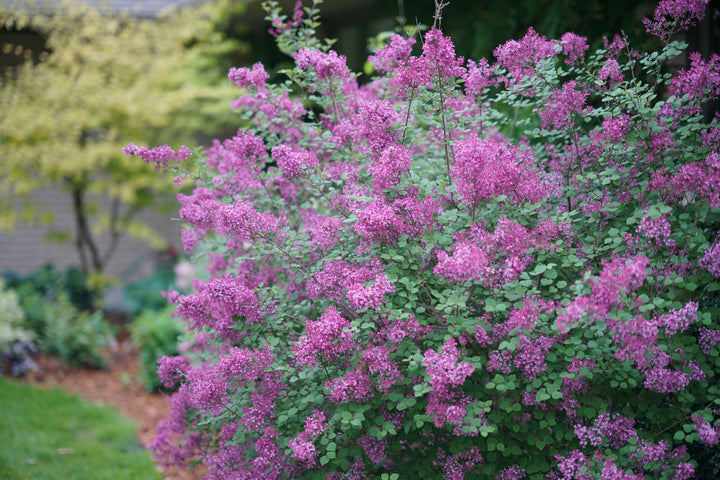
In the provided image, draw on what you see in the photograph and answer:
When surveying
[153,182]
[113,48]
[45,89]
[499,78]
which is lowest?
[499,78]

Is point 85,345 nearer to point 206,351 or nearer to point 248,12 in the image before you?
point 206,351

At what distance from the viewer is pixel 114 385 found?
6211 millimetres

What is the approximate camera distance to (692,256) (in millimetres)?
2277

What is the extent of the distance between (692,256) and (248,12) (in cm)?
750

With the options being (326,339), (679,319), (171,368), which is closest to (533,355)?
(679,319)

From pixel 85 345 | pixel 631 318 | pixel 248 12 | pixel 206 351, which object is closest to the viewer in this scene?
pixel 631 318

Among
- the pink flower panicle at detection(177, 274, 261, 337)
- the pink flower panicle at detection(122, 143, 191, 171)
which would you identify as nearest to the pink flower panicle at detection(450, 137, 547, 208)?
the pink flower panicle at detection(177, 274, 261, 337)

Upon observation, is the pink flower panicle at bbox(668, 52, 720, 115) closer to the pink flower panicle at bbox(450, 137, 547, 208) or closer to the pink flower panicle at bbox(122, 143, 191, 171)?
the pink flower panicle at bbox(450, 137, 547, 208)

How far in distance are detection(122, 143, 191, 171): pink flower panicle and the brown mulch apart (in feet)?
9.12

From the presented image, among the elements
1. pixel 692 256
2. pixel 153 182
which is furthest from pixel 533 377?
pixel 153 182

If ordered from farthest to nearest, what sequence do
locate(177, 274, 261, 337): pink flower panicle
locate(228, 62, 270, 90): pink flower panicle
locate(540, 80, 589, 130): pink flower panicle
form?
locate(228, 62, 270, 90): pink flower panicle → locate(540, 80, 589, 130): pink flower panicle → locate(177, 274, 261, 337): pink flower panicle

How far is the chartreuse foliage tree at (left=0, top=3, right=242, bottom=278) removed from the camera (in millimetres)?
6547

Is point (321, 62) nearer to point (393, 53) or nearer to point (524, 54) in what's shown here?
point (393, 53)

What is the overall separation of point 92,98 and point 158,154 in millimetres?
4627
